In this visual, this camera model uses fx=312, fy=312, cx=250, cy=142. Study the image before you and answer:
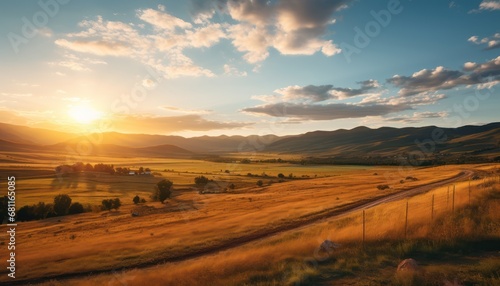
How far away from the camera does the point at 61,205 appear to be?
75625 millimetres

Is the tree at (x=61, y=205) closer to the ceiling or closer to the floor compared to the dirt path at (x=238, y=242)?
closer to the floor

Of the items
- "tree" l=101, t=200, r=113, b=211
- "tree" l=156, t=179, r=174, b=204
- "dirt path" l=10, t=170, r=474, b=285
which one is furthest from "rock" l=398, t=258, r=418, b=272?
"tree" l=156, t=179, r=174, b=204

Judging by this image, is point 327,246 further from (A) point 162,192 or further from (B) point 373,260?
(A) point 162,192

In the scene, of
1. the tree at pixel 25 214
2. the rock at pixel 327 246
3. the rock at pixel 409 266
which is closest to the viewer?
the rock at pixel 409 266

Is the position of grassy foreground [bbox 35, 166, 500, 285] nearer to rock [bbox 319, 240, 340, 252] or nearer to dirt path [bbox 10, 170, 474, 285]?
rock [bbox 319, 240, 340, 252]

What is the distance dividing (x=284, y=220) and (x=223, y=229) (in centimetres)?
857

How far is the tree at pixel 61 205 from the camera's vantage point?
74938 mm

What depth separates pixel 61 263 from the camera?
102 ft

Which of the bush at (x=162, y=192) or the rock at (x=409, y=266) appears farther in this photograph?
the bush at (x=162, y=192)

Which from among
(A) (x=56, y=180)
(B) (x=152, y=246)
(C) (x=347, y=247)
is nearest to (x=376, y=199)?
(C) (x=347, y=247)

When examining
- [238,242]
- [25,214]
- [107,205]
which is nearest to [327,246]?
[238,242]

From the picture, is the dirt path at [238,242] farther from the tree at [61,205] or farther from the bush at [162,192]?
the bush at [162,192]

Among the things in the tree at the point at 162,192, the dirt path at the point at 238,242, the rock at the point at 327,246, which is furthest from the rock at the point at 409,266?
the tree at the point at 162,192

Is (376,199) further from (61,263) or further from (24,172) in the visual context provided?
(24,172)
